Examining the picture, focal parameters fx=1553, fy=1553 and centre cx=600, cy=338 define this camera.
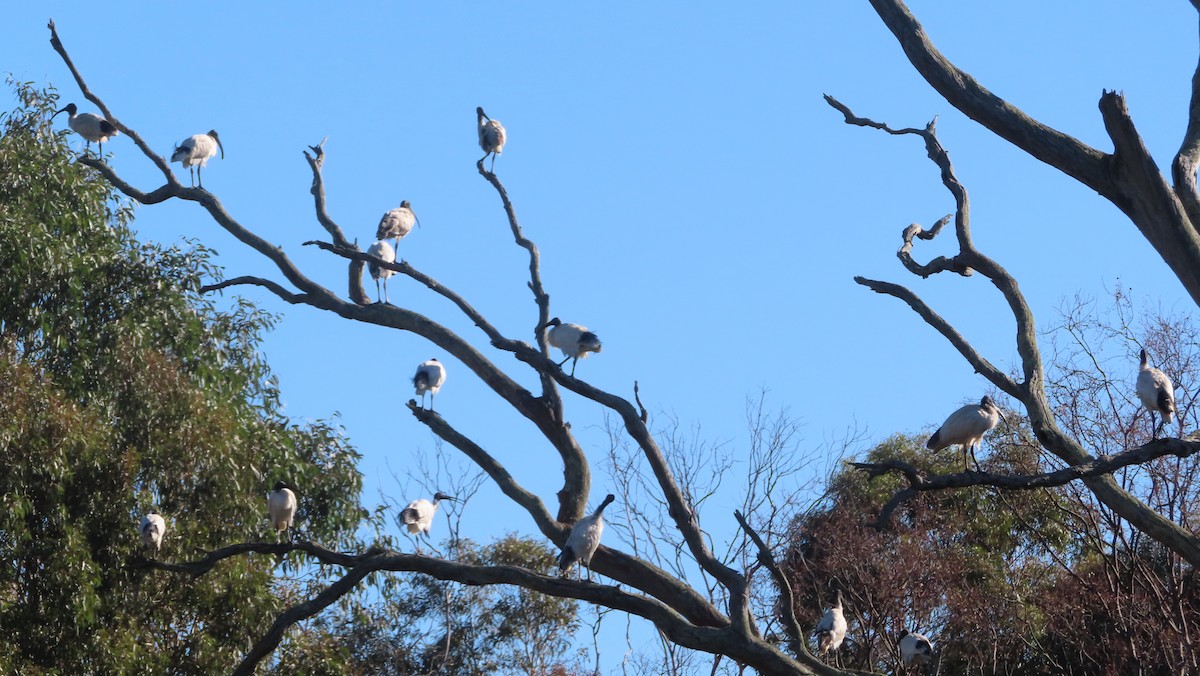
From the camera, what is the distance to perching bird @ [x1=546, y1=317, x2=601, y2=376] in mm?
12500

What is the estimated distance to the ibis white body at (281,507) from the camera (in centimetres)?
1239

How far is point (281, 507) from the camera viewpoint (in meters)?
12.4

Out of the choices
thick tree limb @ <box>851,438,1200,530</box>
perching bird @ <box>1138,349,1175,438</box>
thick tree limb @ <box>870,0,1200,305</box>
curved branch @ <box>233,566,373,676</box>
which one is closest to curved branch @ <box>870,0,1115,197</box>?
thick tree limb @ <box>870,0,1200,305</box>

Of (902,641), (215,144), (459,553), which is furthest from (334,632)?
(902,641)

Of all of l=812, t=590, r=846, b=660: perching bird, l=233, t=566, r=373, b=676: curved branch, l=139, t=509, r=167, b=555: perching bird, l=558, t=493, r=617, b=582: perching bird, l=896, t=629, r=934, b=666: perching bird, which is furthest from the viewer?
l=896, t=629, r=934, b=666: perching bird

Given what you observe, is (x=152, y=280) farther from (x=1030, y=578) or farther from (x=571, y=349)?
(x=1030, y=578)

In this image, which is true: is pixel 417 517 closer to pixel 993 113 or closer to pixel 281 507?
pixel 281 507

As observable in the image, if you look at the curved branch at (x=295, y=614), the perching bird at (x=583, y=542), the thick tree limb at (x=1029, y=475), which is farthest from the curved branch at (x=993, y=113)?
the curved branch at (x=295, y=614)

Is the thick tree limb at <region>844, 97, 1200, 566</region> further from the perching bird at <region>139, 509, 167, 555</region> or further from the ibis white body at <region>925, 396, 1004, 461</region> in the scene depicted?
the perching bird at <region>139, 509, 167, 555</region>

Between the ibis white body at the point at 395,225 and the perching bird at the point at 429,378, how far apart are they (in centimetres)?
181

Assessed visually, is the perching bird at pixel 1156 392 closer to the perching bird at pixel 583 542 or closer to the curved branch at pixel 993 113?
the curved branch at pixel 993 113

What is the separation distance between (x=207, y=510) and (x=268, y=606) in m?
0.92

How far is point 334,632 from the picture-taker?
59.8 feet

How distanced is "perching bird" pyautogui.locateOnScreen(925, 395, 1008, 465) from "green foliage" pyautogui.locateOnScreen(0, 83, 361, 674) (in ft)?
16.8
